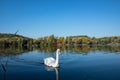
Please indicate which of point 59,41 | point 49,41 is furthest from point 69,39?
point 49,41

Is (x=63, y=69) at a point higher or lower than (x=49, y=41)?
lower

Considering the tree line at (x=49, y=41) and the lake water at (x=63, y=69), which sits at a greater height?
the tree line at (x=49, y=41)

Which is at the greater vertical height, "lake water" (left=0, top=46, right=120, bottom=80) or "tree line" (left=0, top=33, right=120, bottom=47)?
"tree line" (left=0, top=33, right=120, bottom=47)

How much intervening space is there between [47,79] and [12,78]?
261 cm

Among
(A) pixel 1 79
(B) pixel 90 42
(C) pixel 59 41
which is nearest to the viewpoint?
(A) pixel 1 79

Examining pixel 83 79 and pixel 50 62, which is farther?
pixel 50 62

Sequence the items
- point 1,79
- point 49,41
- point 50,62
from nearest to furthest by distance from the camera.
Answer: point 1,79
point 50,62
point 49,41

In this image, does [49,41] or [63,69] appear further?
[49,41]

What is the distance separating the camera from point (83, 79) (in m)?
14.4

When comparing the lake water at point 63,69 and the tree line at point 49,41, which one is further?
the tree line at point 49,41

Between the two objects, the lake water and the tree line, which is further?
the tree line

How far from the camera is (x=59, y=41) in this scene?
14188 cm

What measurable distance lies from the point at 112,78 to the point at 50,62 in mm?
8865

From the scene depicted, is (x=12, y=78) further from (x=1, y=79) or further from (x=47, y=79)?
(x=47, y=79)
